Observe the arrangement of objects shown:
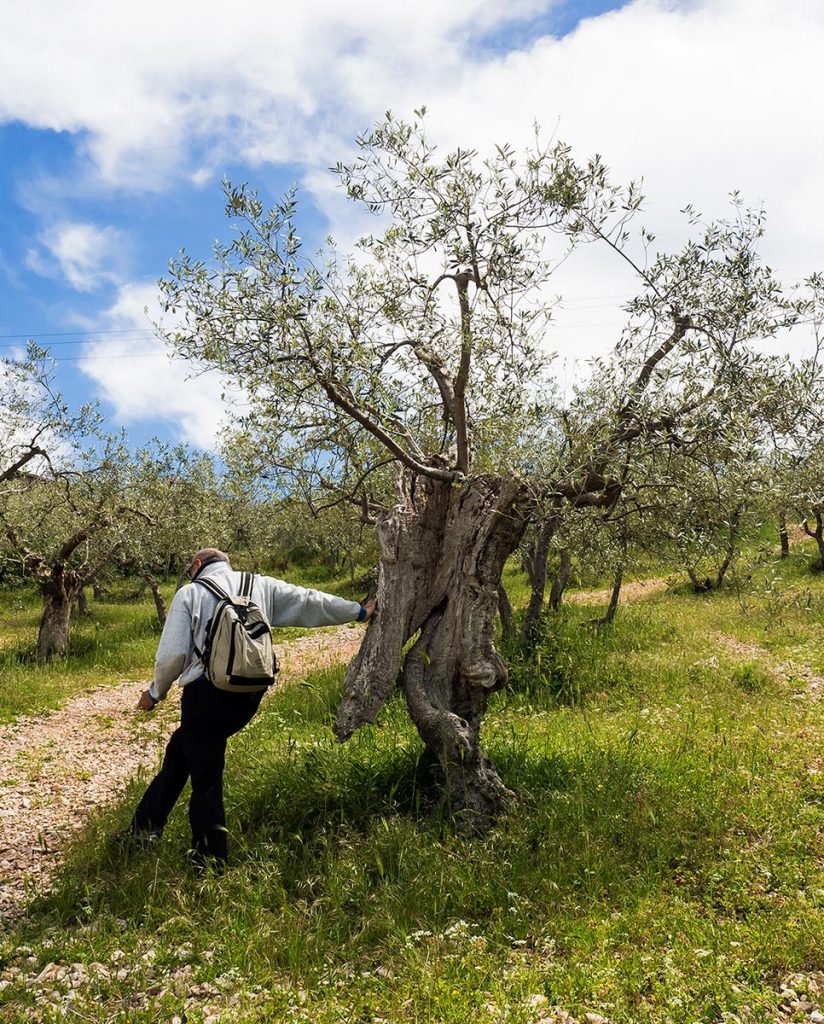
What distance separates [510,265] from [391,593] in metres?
3.72

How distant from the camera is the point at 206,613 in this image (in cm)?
703

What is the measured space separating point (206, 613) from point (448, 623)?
2525mm

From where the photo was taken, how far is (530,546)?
16453mm

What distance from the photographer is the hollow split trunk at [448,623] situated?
745 centimetres

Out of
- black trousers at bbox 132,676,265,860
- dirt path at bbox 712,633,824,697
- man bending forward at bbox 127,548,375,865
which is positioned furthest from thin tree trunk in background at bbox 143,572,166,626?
black trousers at bbox 132,676,265,860

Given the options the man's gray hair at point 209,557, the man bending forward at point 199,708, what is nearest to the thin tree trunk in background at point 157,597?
the man's gray hair at point 209,557

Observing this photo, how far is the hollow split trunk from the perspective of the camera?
7.45 meters

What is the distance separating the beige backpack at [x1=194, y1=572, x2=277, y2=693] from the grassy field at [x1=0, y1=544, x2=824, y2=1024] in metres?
1.65

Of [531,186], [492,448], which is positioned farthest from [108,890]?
[531,186]

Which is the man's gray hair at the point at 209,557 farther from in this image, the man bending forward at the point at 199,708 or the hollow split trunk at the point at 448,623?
the hollow split trunk at the point at 448,623

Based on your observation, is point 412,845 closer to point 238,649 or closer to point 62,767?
point 238,649

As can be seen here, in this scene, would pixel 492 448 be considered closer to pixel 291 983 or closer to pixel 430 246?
pixel 430 246

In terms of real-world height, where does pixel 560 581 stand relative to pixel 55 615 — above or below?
above

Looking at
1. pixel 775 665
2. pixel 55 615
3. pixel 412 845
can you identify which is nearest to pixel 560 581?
pixel 775 665
